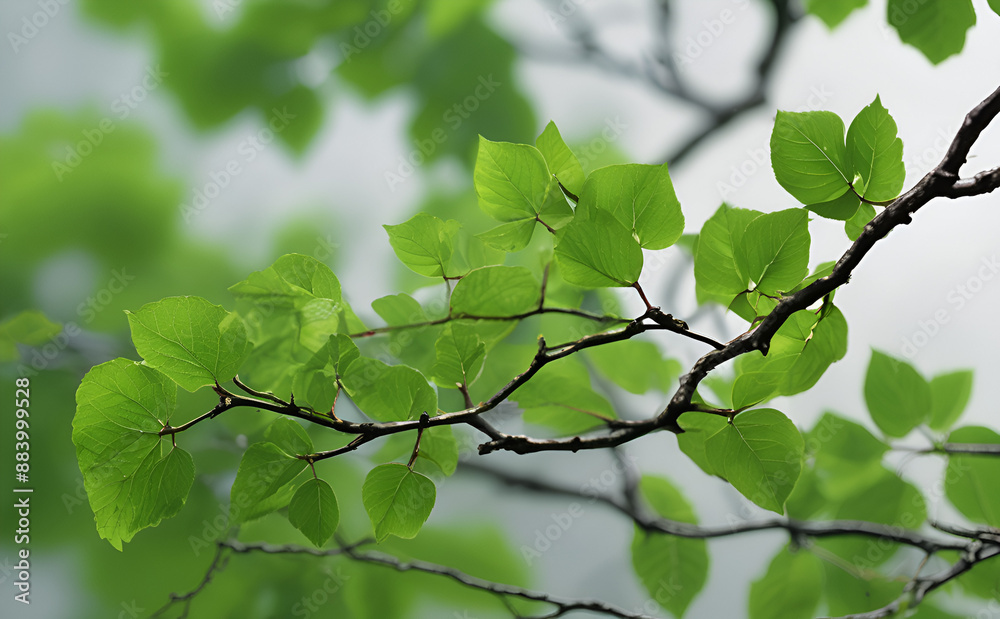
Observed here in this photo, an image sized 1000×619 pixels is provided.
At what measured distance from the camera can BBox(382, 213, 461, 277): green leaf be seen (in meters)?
0.29

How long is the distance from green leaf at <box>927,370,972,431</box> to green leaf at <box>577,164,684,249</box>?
38 cm

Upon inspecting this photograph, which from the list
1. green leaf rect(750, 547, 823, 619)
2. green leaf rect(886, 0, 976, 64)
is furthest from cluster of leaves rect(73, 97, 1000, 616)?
green leaf rect(750, 547, 823, 619)

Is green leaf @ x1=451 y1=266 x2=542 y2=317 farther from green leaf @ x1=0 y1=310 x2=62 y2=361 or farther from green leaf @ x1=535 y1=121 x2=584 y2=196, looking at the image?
green leaf @ x1=0 y1=310 x2=62 y2=361

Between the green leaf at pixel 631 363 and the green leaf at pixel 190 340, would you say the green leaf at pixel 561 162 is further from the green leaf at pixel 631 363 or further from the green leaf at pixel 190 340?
the green leaf at pixel 631 363

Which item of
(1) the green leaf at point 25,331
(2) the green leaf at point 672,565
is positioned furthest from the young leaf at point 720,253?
(1) the green leaf at point 25,331

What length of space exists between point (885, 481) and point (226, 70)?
0.76 meters

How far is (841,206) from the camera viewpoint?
249mm

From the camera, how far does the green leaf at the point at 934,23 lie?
0.36 meters

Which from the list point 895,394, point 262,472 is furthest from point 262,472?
point 895,394

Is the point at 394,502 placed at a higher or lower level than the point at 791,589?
higher

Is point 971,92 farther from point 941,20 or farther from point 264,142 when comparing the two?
point 264,142

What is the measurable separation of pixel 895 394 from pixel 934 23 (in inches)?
10.8

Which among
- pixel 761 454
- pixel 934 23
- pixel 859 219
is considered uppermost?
pixel 934 23

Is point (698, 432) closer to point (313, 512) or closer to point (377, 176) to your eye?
point (313, 512)
